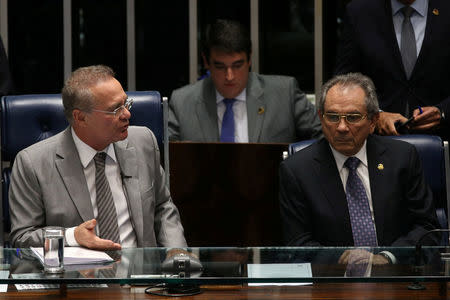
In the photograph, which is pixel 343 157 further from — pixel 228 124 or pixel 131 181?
pixel 228 124

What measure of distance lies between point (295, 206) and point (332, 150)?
292 mm

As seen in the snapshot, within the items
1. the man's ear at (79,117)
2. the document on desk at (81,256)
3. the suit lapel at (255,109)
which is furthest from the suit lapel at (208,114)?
the document on desk at (81,256)

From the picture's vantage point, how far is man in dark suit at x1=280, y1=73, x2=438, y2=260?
132 inches

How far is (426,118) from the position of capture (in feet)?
13.3

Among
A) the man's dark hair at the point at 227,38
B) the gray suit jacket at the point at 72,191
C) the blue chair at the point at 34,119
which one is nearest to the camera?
the gray suit jacket at the point at 72,191

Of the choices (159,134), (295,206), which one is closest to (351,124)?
(295,206)

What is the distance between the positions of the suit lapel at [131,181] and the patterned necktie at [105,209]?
7 centimetres

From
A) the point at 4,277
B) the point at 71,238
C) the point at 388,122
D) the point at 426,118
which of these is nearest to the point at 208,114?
the point at 388,122

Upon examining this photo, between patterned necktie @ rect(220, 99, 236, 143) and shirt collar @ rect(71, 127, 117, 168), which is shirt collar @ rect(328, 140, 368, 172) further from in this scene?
patterned necktie @ rect(220, 99, 236, 143)

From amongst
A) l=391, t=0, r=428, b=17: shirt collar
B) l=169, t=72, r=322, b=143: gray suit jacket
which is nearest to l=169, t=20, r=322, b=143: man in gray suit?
l=169, t=72, r=322, b=143: gray suit jacket

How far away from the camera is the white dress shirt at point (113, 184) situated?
3.26m

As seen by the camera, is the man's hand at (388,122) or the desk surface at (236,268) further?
the man's hand at (388,122)

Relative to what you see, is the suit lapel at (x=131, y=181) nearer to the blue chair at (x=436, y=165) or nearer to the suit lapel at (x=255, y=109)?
the blue chair at (x=436, y=165)

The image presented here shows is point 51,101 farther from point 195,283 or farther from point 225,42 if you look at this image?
point 195,283
